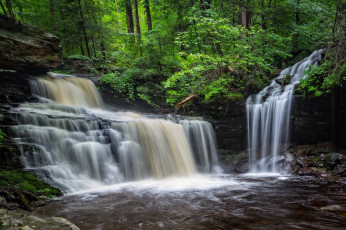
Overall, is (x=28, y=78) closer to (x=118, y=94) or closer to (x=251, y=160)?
(x=118, y=94)

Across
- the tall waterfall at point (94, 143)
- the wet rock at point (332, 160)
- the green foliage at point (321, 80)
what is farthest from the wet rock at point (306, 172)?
the tall waterfall at point (94, 143)

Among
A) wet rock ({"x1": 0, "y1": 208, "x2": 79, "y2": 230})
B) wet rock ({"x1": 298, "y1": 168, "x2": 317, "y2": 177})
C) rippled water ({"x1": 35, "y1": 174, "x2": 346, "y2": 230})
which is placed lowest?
wet rock ({"x1": 298, "y1": 168, "x2": 317, "y2": 177})

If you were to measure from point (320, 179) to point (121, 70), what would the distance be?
36.2ft

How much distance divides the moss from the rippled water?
0.44 m

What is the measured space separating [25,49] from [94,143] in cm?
492

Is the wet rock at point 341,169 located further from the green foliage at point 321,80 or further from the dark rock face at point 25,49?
the dark rock face at point 25,49

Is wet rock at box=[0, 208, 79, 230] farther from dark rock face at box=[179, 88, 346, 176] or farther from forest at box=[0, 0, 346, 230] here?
dark rock face at box=[179, 88, 346, 176]

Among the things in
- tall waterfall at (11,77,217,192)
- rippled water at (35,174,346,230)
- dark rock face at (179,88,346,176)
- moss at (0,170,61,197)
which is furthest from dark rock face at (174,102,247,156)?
moss at (0,170,61,197)

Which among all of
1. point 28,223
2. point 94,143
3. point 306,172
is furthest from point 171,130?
point 28,223

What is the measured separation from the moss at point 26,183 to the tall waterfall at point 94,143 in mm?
319

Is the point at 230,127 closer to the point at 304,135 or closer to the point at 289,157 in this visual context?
the point at 289,157

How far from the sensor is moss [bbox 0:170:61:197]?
471cm

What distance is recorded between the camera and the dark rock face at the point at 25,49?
Answer: 26.6 ft

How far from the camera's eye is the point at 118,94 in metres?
11.7
